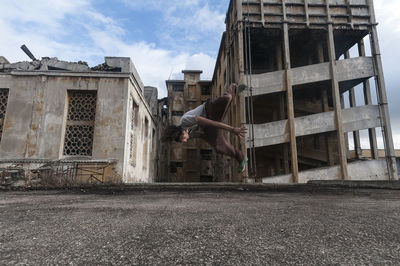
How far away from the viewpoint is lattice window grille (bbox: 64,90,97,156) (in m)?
11.8

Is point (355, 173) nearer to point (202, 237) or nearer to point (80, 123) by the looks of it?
point (80, 123)

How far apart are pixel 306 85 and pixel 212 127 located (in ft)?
40.3

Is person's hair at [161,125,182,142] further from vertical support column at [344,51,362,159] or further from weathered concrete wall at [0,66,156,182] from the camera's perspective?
vertical support column at [344,51,362,159]

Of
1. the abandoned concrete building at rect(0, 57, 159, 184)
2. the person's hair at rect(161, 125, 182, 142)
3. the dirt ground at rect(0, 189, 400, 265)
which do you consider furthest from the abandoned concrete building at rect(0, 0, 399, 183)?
the dirt ground at rect(0, 189, 400, 265)

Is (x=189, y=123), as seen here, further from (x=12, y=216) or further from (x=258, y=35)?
(x=258, y=35)

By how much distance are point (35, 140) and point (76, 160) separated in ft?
7.35

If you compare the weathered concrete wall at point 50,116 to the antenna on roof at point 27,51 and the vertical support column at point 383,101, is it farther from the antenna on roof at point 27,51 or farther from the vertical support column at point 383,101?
the vertical support column at point 383,101

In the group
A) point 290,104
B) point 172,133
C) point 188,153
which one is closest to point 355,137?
point 290,104

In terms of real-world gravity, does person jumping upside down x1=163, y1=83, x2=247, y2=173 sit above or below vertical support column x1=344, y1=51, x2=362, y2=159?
below

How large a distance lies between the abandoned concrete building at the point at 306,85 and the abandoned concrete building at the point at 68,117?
660cm

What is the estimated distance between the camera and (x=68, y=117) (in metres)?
12.1

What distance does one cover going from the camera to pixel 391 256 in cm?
169

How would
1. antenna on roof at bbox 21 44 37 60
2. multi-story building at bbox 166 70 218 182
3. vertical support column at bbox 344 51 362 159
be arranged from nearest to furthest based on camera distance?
antenna on roof at bbox 21 44 37 60, vertical support column at bbox 344 51 362 159, multi-story building at bbox 166 70 218 182

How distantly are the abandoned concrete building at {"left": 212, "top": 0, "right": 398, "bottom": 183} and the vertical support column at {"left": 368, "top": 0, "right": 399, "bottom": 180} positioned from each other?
1.8 inches
